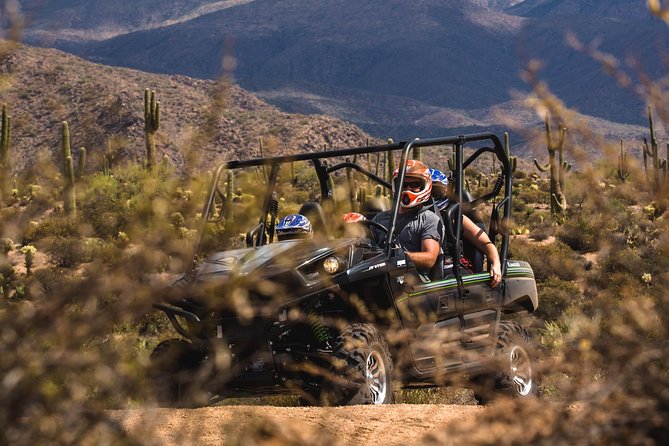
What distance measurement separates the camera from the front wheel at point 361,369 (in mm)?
7363

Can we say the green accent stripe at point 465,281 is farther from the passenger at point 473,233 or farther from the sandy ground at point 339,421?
the sandy ground at point 339,421

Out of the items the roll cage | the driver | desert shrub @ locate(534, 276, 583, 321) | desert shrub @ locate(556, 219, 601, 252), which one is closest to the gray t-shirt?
the driver

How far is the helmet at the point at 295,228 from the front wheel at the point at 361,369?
45.6 inches

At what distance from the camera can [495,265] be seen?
913cm

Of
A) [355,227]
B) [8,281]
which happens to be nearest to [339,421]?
[355,227]

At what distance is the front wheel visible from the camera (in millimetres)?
7363

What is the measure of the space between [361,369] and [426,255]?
1485 millimetres

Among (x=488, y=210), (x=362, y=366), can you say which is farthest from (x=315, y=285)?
(x=488, y=210)

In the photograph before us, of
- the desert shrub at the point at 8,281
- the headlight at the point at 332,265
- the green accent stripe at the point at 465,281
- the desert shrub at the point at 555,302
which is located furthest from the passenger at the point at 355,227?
the desert shrub at the point at 8,281

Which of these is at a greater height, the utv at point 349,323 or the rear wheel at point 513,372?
the utv at point 349,323

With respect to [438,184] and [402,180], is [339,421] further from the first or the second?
[438,184]

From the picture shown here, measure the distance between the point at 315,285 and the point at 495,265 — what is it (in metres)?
2.17

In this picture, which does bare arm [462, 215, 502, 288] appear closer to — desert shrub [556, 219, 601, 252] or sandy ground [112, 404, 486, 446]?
sandy ground [112, 404, 486, 446]

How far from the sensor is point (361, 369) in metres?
7.46
